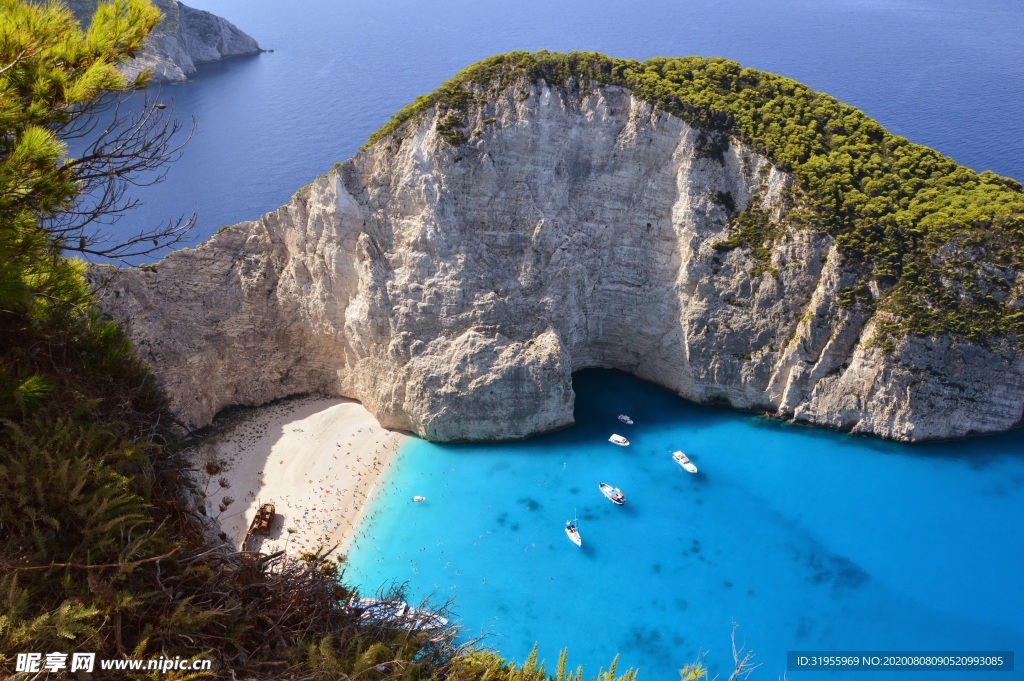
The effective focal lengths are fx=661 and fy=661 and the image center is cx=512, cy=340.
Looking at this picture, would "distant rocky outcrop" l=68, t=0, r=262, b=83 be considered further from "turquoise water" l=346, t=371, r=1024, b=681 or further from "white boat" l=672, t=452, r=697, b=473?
"white boat" l=672, t=452, r=697, b=473

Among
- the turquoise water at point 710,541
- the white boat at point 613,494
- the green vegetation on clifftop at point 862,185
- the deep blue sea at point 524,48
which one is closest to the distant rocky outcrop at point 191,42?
the deep blue sea at point 524,48

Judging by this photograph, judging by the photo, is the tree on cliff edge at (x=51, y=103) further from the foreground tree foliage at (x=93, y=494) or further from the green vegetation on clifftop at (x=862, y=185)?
the green vegetation on clifftop at (x=862, y=185)

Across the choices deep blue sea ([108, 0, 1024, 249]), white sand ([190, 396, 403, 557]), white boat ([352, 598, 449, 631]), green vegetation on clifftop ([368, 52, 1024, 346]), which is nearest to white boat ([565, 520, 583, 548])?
white sand ([190, 396, 403, 557])

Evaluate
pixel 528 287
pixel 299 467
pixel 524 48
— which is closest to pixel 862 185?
pixel 528 287

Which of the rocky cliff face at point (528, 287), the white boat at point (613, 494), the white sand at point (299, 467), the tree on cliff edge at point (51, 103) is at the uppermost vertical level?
the tree on cliff edge at point (51, 103)

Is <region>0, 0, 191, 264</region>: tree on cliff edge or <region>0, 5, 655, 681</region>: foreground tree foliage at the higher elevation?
<region>0, 0, 191, 264</region>: tree on cliff edge

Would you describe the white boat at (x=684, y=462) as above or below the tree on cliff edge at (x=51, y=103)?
below
